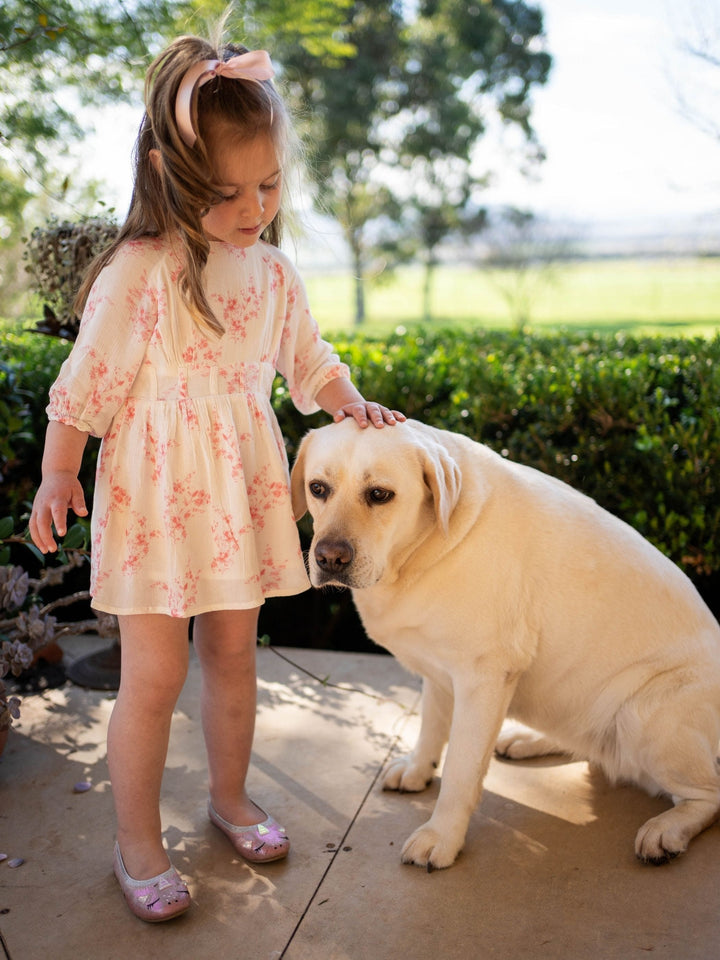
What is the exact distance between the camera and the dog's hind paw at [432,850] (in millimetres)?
2307

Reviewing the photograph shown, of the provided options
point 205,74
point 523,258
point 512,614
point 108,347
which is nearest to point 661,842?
point 512,614

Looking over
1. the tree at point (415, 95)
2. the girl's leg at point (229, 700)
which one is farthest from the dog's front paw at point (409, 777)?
the tree at point (415, 95)

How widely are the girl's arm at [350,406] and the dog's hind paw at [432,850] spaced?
1156 millimetres

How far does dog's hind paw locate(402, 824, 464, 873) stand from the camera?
231cm

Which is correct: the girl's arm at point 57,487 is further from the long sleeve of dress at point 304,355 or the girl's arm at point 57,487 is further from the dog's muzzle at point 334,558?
the long sleeve of dress at point 304,355

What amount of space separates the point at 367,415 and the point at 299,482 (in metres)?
0.30

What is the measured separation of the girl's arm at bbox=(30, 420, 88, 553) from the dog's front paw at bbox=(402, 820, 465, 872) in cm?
127

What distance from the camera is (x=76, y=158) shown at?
8461 millimetres

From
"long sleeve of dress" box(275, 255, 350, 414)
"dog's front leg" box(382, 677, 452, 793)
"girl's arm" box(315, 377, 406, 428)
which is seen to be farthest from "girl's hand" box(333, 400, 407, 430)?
"dog's front leg" box(382, 677, 452, 793)

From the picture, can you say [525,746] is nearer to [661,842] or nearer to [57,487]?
[661,842]

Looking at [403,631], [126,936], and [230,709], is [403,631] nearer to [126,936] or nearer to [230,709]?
[230,709]

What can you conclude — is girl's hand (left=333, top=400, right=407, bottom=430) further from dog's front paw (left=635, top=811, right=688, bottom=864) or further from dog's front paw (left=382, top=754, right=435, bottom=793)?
dog's front paw (left=635, top=811, right=688, bottom=864)

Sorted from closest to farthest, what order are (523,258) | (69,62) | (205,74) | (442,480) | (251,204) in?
(205,74)
(251,204)
(442,480)
(69,62)
(523,258)

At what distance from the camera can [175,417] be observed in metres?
2.20
